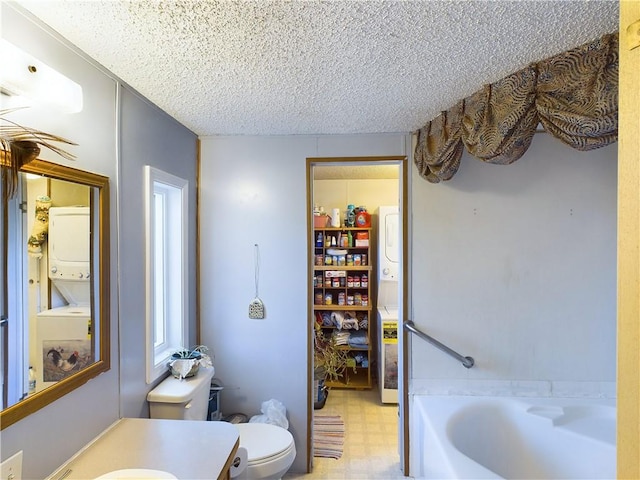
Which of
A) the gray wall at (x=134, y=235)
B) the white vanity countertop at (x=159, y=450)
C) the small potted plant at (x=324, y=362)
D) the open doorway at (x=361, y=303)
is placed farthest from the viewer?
the small potted plant at (x=324, y=362)

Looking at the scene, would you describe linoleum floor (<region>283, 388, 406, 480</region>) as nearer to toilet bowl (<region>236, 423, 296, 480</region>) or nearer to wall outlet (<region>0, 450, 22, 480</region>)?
toilet bowl (<region>236, 423, 296, 480</region>)

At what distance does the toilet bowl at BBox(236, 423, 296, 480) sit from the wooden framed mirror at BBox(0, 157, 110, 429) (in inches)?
33.5

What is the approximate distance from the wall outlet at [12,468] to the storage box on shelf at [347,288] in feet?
8.59

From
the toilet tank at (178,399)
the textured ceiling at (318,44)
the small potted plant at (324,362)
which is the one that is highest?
the textured ceiling at (318,44)

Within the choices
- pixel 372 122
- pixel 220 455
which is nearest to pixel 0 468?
pixel 220 455

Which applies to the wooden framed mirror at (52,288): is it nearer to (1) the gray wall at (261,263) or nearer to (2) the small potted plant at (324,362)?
(1) the gray wall at (261,263)

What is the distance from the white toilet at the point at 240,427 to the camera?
1512 millimetres

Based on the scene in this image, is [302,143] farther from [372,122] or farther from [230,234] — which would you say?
[230,234]

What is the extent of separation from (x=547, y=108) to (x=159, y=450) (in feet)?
6.02

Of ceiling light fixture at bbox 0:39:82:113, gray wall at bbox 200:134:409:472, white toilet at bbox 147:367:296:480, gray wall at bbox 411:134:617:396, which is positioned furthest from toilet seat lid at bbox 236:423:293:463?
ceiling light fixture at bbox 0:39:82:113

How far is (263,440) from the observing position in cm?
170

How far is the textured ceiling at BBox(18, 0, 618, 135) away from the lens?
91cm

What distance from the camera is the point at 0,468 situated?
0.84 metres

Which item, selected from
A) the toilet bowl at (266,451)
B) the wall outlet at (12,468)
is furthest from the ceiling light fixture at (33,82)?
the toilet bowl at (266,451)
